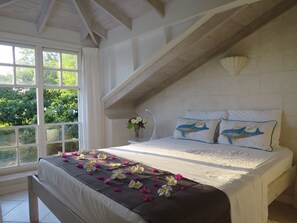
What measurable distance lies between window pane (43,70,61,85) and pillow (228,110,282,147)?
2826 mm

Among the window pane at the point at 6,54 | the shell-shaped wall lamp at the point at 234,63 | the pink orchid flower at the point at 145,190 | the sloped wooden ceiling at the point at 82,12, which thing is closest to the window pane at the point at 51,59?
the sloped wooden ceiling at the point at 82,12

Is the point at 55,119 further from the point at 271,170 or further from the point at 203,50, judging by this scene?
the point at 271,170

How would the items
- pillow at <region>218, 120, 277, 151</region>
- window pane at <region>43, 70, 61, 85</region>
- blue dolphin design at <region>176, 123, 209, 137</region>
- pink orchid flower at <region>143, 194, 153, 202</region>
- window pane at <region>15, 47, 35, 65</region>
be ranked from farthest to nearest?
1. window pane at <region>43, 70, 61, 85</region>
2. window pane at <region>15, 47, 35, 65</region>
3. blue dolphin design at <region>176, 123, 209, 137</region>
4. pillow at <region>218, 120, 277, 151</region>
5. pink orchid flower at <region>143, 194, 153, 202</region>

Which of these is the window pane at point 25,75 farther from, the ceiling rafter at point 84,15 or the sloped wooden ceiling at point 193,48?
the sloped wooden ceiling at point 193,48

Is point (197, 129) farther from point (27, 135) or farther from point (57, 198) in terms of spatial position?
point (27, 135)

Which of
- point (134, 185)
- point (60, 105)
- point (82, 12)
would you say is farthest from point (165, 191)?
point (60, 105)

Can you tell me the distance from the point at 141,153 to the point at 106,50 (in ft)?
7.37

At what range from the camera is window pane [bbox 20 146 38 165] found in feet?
11.8

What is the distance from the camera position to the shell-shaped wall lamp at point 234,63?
3039 millimetres

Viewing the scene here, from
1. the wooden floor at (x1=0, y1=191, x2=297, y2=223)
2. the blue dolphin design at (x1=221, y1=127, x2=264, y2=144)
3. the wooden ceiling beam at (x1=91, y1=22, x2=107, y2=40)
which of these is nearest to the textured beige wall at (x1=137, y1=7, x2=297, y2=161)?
the blue dolphin design at (x1=221, y1=127, x2=264, y2=144)

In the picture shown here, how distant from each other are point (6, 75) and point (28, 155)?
1.27m

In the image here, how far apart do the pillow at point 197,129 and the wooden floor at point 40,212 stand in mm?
1068

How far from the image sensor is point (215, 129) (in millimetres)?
3139

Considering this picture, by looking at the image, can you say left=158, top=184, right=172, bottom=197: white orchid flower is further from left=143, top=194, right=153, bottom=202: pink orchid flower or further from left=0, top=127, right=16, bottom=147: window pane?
left=0, top=127, right=16, bottom=147: window pane
